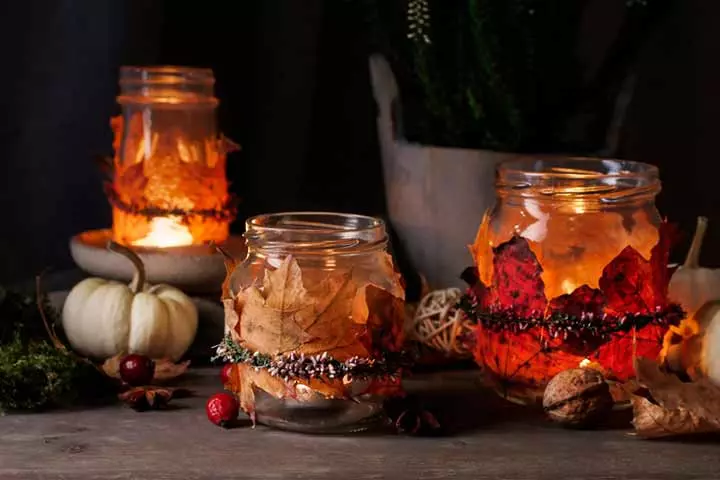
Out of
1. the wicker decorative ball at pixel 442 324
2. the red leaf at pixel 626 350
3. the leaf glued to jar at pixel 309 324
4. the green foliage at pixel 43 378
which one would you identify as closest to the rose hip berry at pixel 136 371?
the green foliage at pixel 43 378

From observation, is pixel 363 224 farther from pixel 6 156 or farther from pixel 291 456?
pixel 6 156

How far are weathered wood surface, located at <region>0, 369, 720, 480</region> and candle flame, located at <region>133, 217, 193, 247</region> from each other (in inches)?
10.3

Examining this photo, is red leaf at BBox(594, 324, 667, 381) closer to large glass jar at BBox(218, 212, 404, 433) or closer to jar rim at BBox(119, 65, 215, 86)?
large glass jar at BBox(218, 212, 404, 433)

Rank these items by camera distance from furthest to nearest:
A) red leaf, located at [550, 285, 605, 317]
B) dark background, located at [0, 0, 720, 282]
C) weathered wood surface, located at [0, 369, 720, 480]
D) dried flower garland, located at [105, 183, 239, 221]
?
dark background, located at [0, 0, 720, 282]
dried flower garland, located at [105, 183, 239, 221]
red leaf, located at [550, 285, 605, 317]
weathered wood surface, located at [0, 369, 720, 480]

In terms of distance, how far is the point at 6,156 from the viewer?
123 centimetres

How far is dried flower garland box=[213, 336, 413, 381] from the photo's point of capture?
73 cm

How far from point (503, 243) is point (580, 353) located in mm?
102

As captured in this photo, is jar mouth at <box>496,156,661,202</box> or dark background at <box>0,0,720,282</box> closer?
jar mouth at <box>496,156,661,202</box>

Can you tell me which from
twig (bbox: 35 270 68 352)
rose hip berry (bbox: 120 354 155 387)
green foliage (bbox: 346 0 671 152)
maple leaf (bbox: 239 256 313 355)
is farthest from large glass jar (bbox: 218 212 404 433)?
green foliage (bbox: 346 0 671 152)

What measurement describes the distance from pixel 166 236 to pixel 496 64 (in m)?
0.37

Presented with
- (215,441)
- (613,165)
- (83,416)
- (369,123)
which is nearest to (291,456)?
(215,441)

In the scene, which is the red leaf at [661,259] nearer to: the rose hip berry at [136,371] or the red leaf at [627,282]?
the red leaf at [627,282]

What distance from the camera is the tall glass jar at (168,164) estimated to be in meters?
1.03

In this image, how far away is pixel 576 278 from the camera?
2.62 ft
